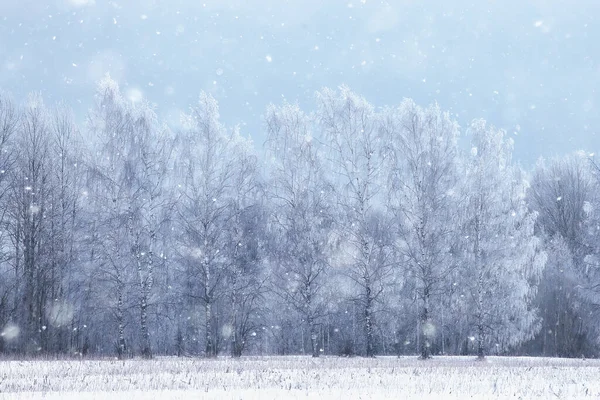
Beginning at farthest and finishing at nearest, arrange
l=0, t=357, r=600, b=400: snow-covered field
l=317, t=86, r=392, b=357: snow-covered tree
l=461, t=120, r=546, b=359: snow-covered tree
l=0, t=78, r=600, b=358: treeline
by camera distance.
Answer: l=461, t=120, r=546, b=359: snow-covered tree
l=317, t=86, r=392, b=357: snow-covered tree
l=0, t=78, r=600, b=358: treeline
l=0, t=357, r=600, b=400: snow-covered field

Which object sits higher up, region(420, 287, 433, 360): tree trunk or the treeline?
the treeline

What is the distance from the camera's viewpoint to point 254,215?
3275cm

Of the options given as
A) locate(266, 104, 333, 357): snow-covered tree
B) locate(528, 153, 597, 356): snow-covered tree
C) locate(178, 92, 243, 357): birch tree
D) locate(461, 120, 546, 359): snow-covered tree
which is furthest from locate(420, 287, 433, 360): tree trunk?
locate(528, 153, 597, 356): snow-covered tree

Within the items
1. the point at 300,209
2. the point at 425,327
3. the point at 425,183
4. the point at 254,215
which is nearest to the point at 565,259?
the point at 425,183

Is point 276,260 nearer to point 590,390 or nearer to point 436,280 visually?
point 436,280

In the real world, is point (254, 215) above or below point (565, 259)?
above

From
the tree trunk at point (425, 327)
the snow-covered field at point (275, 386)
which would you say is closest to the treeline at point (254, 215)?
the tree trunk at point (425, 327)

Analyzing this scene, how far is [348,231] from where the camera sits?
2902 centimetres

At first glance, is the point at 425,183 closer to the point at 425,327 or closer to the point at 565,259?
the point at 425,327

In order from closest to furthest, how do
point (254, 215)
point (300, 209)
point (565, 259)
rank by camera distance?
point (300, 209)
point (254, 215)
point (565, 259)

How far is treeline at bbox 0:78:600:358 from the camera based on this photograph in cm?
2795

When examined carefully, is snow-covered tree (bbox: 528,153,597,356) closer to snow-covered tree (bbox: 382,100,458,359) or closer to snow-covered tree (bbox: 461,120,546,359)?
snow-covered tree (bbox: 461,120,546,359)

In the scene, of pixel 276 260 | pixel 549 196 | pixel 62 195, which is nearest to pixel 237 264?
pixel 276 260

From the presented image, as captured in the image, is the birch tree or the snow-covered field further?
the birch tree
